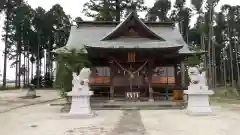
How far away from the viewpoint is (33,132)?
25.1 ft

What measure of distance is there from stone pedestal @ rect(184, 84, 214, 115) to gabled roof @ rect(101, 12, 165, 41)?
20.5 feet


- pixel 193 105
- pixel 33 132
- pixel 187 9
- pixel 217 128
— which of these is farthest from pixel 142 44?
pixel 187 9

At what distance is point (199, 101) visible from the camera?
11172mm

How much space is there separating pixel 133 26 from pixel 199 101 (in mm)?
7534

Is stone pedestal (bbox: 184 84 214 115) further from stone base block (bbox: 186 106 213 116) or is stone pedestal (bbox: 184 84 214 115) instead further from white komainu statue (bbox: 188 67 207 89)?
white komainu statue (bbox: 188 67 207 89)

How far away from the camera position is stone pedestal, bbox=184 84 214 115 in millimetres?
10969

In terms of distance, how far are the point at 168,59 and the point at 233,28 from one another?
31.8m

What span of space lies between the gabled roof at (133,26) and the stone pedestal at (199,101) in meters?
6.26

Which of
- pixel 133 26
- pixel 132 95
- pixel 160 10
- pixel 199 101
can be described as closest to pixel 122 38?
pixel 133 26

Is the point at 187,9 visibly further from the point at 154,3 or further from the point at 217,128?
the point at 217,128

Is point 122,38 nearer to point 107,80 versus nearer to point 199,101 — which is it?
point 107,80

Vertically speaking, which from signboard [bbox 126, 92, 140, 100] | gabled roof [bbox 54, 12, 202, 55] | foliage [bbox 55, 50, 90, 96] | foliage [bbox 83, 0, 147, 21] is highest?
foliage [bbox 83, 0, 147, 21]

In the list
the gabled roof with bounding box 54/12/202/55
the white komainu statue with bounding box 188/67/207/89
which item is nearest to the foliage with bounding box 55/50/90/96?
the gabled roof with bounding box 54/12/202/55

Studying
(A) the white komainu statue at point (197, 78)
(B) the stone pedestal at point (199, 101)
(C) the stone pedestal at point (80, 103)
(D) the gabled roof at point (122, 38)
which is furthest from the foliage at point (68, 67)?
(B) the stone pedestal at point (199, 101)
